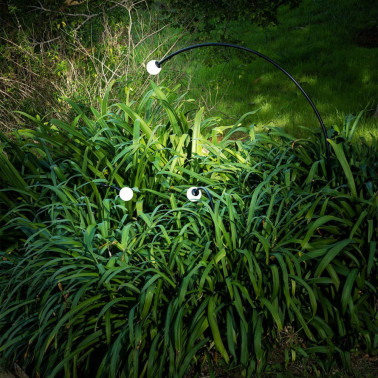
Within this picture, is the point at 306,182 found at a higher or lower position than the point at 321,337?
higher

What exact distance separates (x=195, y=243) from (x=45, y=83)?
4.16 meters

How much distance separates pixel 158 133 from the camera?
13.2 ft

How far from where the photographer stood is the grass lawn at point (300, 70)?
6.42 meters

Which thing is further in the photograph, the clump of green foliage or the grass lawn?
the grass lawn

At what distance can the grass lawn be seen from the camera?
6.42m

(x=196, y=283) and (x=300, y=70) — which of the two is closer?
(x=196, y=283)

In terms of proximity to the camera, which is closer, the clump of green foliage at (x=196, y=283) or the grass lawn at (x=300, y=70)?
the clump of green foliage at (x=196, y=283)

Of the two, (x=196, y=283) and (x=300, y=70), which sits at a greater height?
(x=196, y=283)

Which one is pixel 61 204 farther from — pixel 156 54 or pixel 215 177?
pixel 156 54

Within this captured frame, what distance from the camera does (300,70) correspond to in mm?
7977

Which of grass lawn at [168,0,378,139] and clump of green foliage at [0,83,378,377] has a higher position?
clump of green foliage at [0,83,378,377]

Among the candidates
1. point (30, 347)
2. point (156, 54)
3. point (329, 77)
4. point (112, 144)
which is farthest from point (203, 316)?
point (329, 77)

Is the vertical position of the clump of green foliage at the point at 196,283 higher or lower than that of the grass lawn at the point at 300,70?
higher

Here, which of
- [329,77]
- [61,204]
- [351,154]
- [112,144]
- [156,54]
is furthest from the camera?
[329,77]
